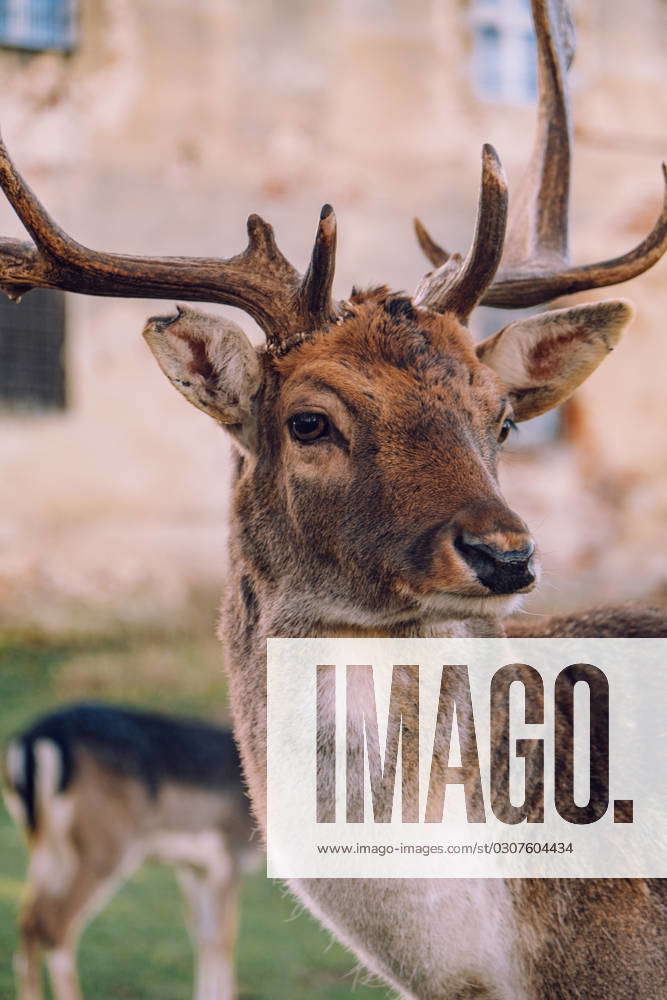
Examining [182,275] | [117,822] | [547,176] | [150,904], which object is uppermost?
[547,176]

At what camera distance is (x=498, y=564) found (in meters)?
1.81

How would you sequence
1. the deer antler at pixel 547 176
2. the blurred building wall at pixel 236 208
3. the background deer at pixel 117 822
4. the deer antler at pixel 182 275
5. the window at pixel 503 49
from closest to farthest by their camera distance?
1. the deer antler at pixel 182 275
2. the deer antler at pixel 547 176
3. the background deer at pixel 117 822
4. the blurred building wall at pixel 236 208
5. the window at pixel 503 49

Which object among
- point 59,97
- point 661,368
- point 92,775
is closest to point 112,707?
point 92,775

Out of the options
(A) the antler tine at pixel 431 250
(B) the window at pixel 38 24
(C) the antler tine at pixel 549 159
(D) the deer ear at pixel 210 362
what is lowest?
(D) the deer ear at pixel 210 362

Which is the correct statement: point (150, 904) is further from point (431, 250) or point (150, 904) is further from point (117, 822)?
point (431, 250)

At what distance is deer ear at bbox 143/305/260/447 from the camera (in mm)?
2141

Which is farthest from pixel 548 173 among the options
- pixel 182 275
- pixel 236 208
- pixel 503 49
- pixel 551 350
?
pixel 503 49

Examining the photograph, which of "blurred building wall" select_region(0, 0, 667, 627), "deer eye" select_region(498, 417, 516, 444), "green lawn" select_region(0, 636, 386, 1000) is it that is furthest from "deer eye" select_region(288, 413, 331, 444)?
"blurred building wall" select_region(0, 0, 667, 627)

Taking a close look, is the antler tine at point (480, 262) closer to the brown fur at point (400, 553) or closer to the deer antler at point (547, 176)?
the brown fur at point (400, 553)

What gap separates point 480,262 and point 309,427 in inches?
17.3

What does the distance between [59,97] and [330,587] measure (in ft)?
26.1

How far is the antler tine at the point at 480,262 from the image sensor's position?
217 cm

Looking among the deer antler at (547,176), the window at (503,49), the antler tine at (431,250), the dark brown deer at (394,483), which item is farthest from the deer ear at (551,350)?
the window at (503,49)

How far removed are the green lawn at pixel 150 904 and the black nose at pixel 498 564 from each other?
5.65 feet
